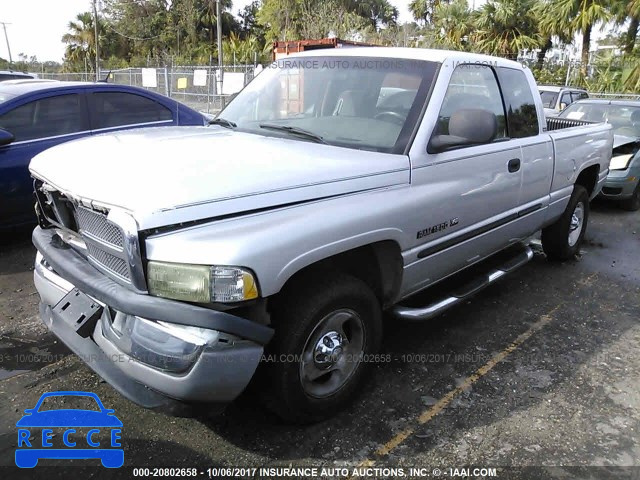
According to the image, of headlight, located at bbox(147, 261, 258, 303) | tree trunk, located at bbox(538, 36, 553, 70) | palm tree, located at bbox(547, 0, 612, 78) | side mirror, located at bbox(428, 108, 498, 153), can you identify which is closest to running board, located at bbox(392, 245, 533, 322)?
side mirror, located at bbox(428, 108, 498, 153)

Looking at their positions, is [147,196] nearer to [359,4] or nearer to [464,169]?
[464,169]

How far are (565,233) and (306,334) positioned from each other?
3.99 m

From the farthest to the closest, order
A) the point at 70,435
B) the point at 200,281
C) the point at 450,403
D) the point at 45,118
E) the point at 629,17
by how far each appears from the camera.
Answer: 1. the point at 629,17
2. the point at 45,118
3. the point at 450,403
4. the point at 70,435
5. the point at 200,281

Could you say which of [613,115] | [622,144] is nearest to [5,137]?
[622,144]

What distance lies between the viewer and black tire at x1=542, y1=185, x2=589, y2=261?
5371mm

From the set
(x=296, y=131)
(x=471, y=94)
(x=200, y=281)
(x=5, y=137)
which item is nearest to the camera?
(x=200, y=281)

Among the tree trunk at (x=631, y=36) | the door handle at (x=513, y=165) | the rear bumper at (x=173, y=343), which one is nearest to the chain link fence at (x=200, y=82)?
the door handle at (x=513, y=165)

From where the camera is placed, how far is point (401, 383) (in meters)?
3.31

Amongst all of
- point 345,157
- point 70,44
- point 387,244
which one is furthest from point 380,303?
point 70,44

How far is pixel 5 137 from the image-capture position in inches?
193

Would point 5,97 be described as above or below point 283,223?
above

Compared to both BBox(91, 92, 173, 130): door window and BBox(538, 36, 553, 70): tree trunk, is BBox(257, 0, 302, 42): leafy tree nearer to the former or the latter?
BBox(538, 36, 553, 70): tree trunk

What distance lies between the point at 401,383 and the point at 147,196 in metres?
2.00

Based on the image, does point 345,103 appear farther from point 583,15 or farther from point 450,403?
point 583,15
